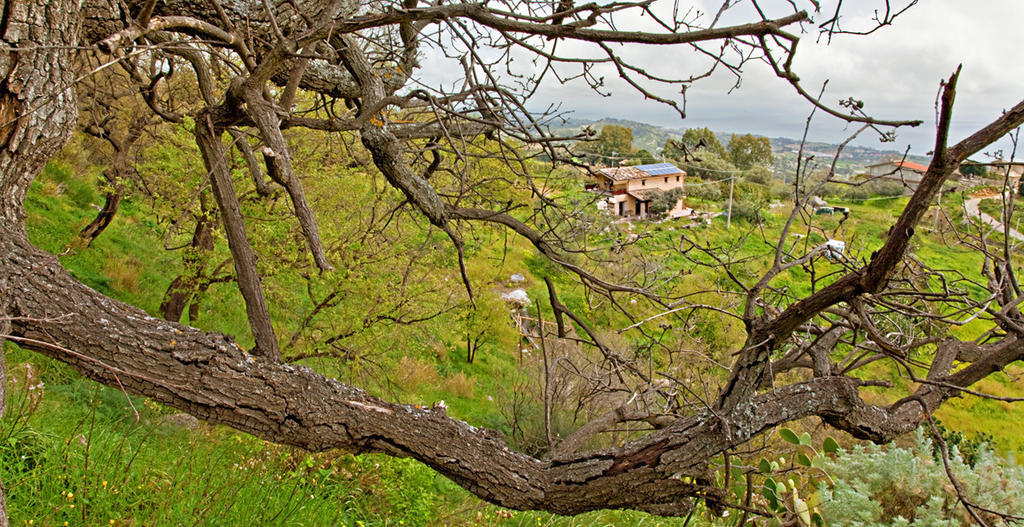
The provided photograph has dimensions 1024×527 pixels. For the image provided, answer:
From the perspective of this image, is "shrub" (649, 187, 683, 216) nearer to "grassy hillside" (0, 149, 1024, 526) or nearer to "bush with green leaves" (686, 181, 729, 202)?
"bush with green leaves" (686, 181, 729, 202)

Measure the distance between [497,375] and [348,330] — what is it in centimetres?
796

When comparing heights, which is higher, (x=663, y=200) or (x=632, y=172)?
(x=632, y=172)

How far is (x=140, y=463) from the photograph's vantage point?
362 centimetres

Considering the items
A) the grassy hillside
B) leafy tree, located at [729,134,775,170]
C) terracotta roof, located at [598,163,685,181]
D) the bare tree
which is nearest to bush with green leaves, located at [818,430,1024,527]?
the grassy hillside

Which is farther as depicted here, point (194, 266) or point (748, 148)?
point (748, 148)

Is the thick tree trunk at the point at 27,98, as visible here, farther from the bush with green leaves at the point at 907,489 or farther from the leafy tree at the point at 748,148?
the leafy tree at the point at 748,148

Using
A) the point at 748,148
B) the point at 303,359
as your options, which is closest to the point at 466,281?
the point at 303,359

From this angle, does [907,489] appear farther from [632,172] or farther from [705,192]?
[705,192]

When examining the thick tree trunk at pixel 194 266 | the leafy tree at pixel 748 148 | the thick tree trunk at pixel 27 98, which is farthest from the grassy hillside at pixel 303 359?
the leafy tree at pixel 748 148

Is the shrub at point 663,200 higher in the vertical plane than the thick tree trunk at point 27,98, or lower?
lower

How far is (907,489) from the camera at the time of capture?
17.7ft

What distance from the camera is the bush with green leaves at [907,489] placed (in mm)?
4953

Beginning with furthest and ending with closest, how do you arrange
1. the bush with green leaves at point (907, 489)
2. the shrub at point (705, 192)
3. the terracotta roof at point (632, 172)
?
the shrub at point (705, 192) → the bush with green leaves at point (907, 489) → the terracotta roof at point (632, 172)

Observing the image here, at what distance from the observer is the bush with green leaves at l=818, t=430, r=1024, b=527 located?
4.95m
